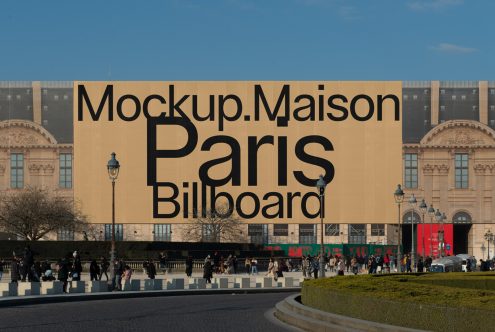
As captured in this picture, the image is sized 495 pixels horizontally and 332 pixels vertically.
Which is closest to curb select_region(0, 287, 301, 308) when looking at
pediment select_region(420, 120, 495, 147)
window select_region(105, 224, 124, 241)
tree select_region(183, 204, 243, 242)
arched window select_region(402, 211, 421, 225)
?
tree select_region(183, 204, 243, 242)

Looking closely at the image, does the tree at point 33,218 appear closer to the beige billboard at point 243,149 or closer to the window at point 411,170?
the beige billboard at point 243,149

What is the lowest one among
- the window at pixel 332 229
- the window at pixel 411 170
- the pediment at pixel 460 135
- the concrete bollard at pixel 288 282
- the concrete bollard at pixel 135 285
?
the concrete bollard at pixel 288 282

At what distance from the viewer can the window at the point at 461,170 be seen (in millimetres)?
121750

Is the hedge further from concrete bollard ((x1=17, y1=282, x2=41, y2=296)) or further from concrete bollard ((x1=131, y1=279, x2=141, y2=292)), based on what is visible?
concrete bollard ((x1=131, y1=279, x2=141, y2=292))

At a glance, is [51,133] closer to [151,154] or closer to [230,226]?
[151,154]

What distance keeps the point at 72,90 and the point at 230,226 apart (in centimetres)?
2355

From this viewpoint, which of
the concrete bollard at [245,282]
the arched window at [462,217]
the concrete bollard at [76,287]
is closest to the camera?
the concrete bollard at [76,287]

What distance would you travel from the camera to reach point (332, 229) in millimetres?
120562

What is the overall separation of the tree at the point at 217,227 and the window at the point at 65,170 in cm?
1460

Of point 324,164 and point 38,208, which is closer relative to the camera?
point 38,208

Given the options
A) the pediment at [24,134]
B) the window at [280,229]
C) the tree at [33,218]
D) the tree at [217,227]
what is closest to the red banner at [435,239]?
the window at [280,229]

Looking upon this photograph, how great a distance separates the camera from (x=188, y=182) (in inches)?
4719

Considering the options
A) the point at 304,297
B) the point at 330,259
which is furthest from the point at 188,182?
the point at 304,297

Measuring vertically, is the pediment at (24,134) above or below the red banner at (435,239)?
above
